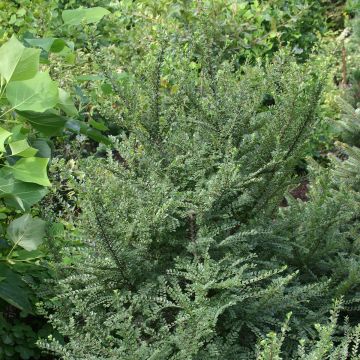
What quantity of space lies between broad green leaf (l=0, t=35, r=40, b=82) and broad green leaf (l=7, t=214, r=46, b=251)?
1.84ft

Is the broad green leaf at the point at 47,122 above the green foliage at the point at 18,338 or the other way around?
above

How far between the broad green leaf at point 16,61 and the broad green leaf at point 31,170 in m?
0.29

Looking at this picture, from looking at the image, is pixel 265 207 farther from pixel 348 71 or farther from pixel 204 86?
pixel 348 71

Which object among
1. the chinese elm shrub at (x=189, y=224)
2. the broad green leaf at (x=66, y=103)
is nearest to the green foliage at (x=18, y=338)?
the chinese elm shrub at (x=189, y=224)

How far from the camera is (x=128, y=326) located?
80.0 inches

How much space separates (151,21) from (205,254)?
4787 millimetres

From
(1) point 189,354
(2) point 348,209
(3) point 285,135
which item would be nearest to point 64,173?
(1) point 189,354

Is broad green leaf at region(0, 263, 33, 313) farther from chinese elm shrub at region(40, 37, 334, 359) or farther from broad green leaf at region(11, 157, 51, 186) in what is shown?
broad green leaf at region(11, 157, 51, 186)

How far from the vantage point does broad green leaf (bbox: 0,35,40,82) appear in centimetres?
230

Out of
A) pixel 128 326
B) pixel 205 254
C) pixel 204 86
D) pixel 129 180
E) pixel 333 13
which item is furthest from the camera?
pixel 333 13

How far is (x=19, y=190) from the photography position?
2359 mm

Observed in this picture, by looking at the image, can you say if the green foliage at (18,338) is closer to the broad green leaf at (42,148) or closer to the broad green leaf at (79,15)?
the broad green leaf at (42,148)

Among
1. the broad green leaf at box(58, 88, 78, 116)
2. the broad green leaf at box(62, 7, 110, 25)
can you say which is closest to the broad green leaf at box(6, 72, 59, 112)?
the broad green leaf at box(58, 88, 78, 116)

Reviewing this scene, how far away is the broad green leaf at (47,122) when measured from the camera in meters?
2.51
